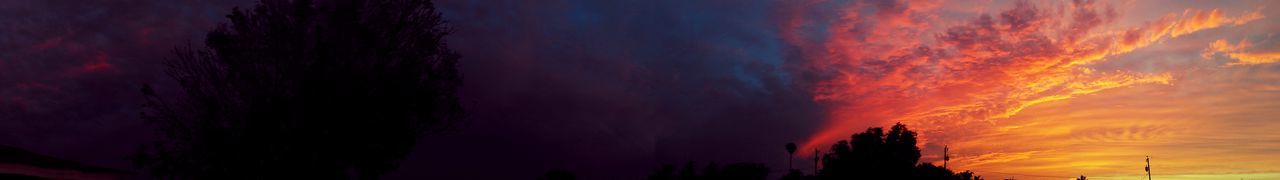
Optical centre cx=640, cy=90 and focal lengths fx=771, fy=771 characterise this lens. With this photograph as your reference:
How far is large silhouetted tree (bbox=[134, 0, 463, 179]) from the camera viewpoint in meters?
15.2

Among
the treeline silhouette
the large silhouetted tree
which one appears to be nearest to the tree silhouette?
the treeline silhouette

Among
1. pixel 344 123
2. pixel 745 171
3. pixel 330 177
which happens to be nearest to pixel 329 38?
pixel 344 123

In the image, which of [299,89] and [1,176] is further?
[299,89]

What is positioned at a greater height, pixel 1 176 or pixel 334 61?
pixel 334 61

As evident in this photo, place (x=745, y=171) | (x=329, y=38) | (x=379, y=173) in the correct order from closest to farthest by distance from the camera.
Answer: (x=329, y=38), (x=379, y=173), (x=745, y=171)

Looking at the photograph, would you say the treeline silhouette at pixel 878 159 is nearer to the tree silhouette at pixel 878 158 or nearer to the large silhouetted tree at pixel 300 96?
the tree silhouette at pixel 878 158

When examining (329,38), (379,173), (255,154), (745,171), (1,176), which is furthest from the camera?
(745,171)

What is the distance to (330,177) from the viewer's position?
52.1 ft

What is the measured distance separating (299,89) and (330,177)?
1.92 meters

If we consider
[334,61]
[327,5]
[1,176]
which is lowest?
[1,176]

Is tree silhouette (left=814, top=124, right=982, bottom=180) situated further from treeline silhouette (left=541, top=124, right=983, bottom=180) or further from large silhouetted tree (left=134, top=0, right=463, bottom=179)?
large silhouetted tree (left=134, top=0, right=463, bottom=179)

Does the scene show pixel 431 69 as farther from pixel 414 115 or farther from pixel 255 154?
pixel 255 154

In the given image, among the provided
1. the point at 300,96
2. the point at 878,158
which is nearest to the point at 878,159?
the point at 878,158

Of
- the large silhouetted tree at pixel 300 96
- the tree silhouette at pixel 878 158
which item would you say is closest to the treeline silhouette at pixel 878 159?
the tree silhouette at pixel 878 158
